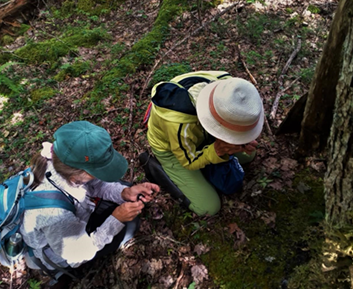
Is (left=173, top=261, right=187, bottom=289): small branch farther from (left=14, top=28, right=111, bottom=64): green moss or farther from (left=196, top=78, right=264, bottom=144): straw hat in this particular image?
(left=14, top=28, right=111, bottom=64): green moss

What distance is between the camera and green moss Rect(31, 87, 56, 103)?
5.64m

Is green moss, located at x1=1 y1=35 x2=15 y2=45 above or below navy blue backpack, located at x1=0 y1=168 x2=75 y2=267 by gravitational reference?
above

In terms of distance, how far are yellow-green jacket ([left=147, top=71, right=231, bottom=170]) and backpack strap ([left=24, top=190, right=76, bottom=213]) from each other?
1.29 metres

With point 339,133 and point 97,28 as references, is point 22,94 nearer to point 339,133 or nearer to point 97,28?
point 97,28

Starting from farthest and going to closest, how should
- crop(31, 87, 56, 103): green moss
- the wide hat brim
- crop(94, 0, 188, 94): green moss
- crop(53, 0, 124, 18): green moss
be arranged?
crop(53, 0, 124, 18): green moss < crop(31, 87, 56, 103): green moss < crop(94, 0, 188, 94): green moss < the wide hat brim

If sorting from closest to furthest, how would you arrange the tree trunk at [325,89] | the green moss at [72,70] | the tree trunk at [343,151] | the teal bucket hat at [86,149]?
1. the tree trunk at [343,151]
2. the teal bucket hat at [86,149]
3. the tree trunk at [325,89]
4. the green moss at [72,70]

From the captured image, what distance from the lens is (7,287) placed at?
3.33m

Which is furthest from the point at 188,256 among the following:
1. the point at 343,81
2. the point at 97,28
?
the point at 97,28

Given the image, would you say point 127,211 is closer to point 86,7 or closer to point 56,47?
point 56,47

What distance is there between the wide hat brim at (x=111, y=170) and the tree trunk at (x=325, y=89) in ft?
7.12

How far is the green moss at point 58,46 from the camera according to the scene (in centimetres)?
655

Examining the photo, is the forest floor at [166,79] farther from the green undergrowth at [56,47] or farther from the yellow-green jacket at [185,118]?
the yellow-green jacket at [185,118]

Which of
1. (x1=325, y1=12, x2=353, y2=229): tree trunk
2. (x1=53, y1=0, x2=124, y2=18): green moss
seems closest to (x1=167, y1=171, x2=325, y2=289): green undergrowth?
(x1=325, y1=12, x2=353, y2=229): tree trunk

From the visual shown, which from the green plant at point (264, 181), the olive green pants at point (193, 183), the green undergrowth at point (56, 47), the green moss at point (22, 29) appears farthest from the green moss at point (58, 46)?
the green plant at point (264, 181)
